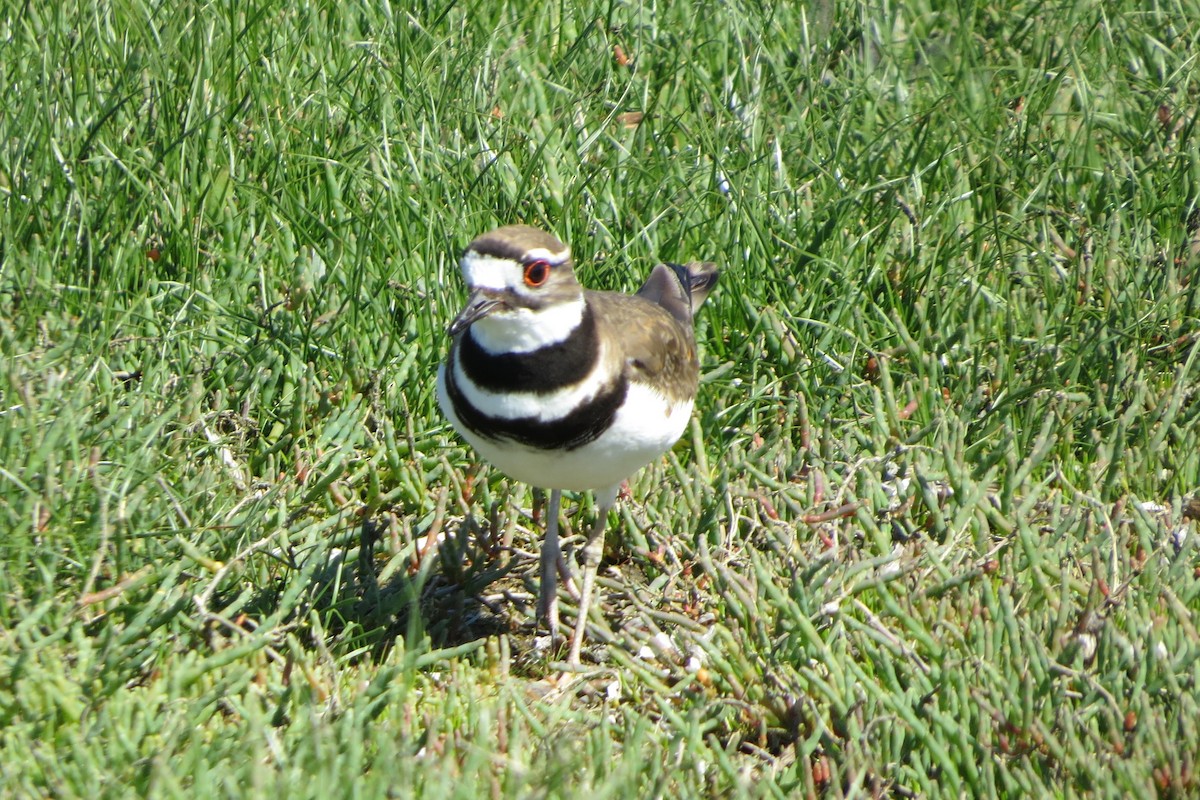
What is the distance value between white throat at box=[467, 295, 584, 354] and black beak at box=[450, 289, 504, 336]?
0.26ft

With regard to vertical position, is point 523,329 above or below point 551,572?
above

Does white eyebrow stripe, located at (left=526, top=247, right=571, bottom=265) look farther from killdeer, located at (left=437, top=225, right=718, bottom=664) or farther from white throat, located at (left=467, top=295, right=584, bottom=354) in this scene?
white throat, located at (left=467, top=295, right=584, bottom=354)

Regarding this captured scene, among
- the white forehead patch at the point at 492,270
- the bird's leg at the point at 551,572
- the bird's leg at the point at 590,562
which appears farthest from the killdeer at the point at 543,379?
the bird's leg at the point at 551,572

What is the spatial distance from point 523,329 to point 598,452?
1.22 ft

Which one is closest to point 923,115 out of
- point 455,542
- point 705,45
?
point 705,45

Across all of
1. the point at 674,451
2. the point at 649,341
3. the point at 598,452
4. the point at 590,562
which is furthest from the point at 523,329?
the point at 674,451

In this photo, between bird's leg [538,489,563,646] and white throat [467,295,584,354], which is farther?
bird's leg [538,489,563,646]

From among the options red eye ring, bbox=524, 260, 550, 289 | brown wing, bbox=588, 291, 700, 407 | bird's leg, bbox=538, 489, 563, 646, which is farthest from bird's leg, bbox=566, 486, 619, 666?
red eye ring, bbox=524, 260, 550, 289

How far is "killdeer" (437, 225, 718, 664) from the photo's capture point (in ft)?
12.0

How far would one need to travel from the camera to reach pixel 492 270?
11.9 feet

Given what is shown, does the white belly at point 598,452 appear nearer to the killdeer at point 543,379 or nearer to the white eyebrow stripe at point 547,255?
the killdeer at point 543,379

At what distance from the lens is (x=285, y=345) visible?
15.2 ft

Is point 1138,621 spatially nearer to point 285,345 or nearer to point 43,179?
point 285,345

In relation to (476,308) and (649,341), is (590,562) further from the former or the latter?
(476,308)
